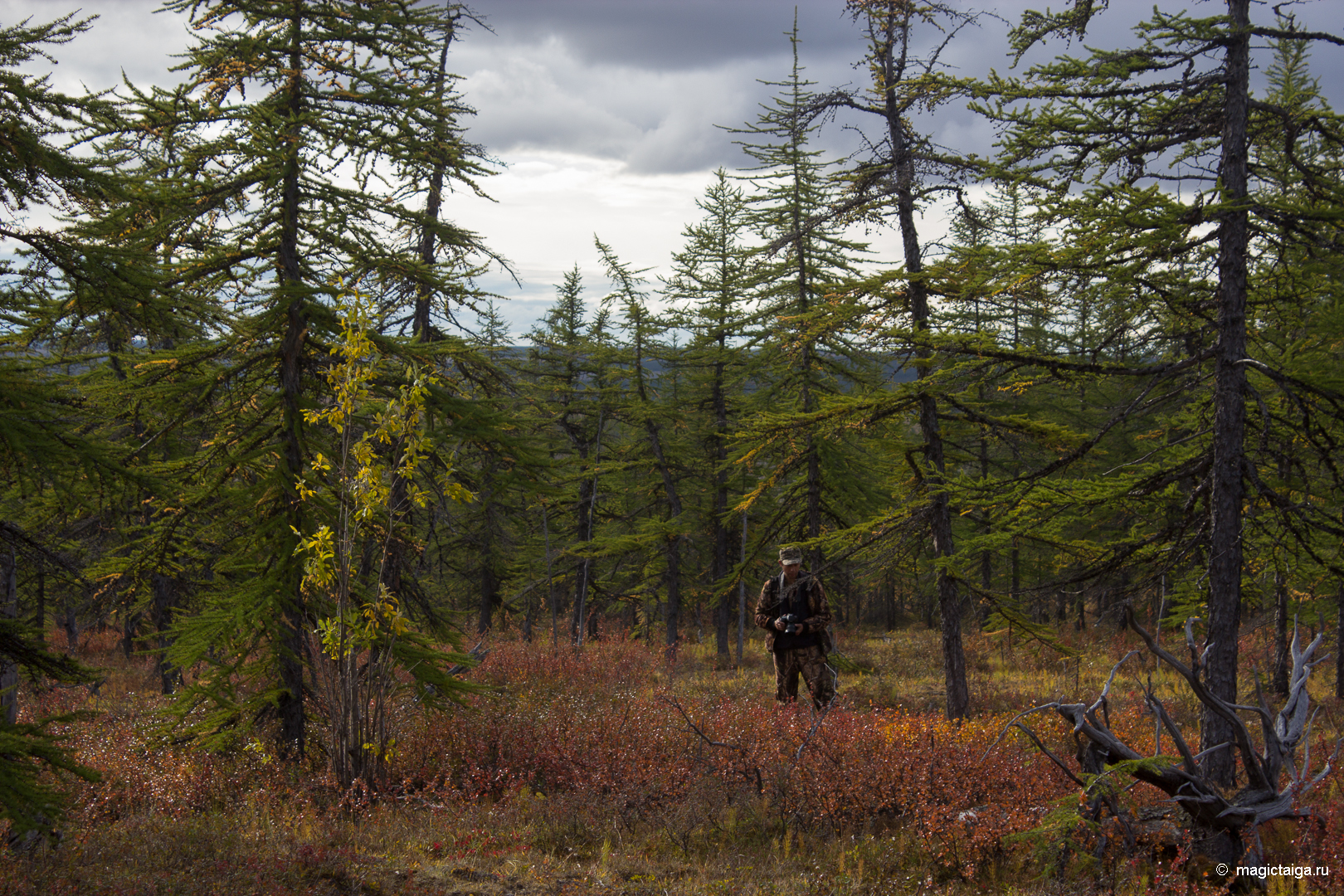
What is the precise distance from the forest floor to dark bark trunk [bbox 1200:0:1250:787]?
4.02 ft

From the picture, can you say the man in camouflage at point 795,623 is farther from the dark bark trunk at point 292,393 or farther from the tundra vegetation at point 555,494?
the dark bark trunk at point 292,393

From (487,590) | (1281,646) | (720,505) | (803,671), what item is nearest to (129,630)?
(487,590)

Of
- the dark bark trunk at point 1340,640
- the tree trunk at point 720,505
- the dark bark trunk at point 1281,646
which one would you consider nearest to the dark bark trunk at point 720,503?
the tree trunk at point 720,505

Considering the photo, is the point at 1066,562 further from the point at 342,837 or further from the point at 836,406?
the point at 342,837

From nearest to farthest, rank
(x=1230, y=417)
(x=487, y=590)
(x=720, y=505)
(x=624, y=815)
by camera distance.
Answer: (x=624, y=815) → (x=1230, y=417) → (x=720, y=505) → (x=487, y=590)

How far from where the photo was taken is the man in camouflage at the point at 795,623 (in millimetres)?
9219

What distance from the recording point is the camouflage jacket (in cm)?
918

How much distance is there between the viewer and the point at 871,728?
314 inches

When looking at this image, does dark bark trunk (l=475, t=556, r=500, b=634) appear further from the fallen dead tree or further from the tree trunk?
the fallen dead tree

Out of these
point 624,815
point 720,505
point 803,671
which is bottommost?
point 624,815

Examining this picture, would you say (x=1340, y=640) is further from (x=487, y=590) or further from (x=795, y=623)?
(x=487, y=590)

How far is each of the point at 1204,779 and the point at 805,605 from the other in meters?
4.65

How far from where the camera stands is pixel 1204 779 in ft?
17.4

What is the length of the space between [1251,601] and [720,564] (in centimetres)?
1423
